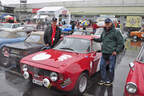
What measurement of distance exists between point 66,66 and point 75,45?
134cm

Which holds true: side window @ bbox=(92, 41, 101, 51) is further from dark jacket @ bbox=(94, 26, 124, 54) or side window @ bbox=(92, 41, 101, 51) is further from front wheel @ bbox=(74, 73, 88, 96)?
front wheel @ bbox=(74, 73, 88, 96)

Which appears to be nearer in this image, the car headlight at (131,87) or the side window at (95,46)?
the car headlight at (131,87)

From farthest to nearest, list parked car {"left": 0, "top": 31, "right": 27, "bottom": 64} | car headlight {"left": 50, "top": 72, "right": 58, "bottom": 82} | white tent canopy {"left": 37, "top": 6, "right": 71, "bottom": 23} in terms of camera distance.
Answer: white tent canopy {"left": 37, "top": 6, "right": 71, "bottom": 23} → parked car {"left": 0, "top": 31, "right": 27, "bottom": 64} → car headlight {"left": 50, "top": 72, "right": 58, "bottom": 82}

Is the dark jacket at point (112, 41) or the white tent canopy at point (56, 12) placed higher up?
the white tent canopy at point (56, 12)

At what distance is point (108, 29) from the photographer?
4.34 m

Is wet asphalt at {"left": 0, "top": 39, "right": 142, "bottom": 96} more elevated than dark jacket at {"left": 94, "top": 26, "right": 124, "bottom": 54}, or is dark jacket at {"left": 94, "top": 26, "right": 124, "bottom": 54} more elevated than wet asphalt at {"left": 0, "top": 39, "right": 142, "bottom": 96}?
dark jacket at {"left": 94, "top": 26, "right": 124, "bottom": 54}

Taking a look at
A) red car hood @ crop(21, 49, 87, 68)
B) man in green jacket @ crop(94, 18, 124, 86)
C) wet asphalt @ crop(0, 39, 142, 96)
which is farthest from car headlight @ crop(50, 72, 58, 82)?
man in green jacket @ crop(94, 18, 124, 86)

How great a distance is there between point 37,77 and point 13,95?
0.81 m

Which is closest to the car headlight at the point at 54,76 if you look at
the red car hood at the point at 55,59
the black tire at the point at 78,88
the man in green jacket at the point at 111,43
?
the red car hood at the point at 55,59

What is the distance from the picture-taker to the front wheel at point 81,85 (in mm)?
3691

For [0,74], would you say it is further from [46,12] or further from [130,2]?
[130,2]

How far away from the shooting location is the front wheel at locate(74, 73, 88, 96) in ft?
12.1

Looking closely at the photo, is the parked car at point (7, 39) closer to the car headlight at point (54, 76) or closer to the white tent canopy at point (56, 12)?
the car headlight at point (54, 76)

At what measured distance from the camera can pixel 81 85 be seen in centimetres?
400
